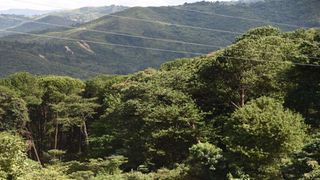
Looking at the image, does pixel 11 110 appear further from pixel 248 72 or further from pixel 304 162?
pixel 304 162

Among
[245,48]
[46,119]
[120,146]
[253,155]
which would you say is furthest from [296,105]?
[46,119]

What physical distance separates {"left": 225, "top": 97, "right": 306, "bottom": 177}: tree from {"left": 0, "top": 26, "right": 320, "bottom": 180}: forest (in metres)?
0.06

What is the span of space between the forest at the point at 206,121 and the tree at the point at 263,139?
0.06m

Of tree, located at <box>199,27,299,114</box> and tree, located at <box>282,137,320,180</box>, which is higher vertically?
tree, located at <box>199,27,299,114</box>

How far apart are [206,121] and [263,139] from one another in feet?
34.9

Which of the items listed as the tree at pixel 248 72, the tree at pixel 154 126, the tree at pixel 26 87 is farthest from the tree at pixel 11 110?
the tree at pixel 248 72

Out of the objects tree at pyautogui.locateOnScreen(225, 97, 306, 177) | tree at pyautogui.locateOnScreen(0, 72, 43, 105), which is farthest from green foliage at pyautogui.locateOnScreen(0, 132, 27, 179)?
tree at pyautogui.locateOnScreen(0, 72, 43, 105)

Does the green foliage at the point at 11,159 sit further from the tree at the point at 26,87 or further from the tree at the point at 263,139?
the tree at the point at 26,87

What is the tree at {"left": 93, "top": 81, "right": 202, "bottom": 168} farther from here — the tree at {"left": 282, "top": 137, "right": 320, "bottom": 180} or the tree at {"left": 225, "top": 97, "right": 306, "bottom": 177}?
the tree at {"left": 282, "top": 137, "right": 320, "bottom": 180}

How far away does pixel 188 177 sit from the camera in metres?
32.4

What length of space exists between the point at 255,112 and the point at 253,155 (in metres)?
3.07

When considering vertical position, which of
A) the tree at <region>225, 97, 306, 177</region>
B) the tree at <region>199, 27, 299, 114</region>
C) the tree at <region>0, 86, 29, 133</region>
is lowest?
the tree at <region>0, 86, 29, 133</region>

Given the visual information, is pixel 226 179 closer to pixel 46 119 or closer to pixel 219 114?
pixel 219 114

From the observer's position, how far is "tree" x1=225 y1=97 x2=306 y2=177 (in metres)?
27.9
